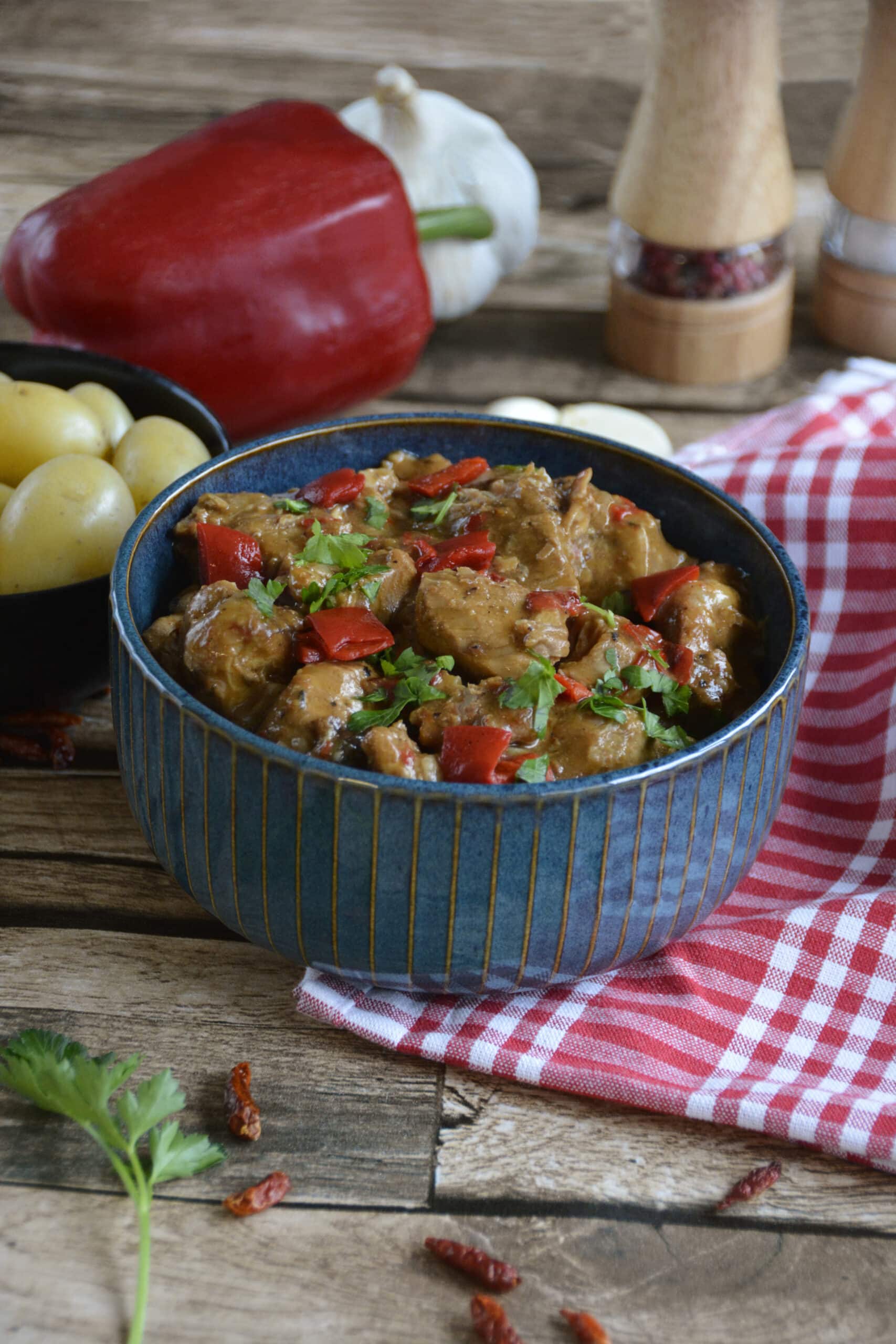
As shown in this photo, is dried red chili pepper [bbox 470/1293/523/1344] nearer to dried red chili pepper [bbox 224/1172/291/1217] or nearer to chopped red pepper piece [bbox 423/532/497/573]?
dried red chili pepper [bbox 224/1172/291/1217]

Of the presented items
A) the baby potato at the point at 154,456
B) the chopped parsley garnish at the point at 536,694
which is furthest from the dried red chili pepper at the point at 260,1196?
the baby potato at the point at 154,456

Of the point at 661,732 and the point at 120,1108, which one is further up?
the point at 661,732

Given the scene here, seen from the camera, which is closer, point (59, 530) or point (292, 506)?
point (292, 506)

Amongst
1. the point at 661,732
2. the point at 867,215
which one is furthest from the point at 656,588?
the point at 867,215

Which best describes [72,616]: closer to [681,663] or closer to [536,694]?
[536,694]

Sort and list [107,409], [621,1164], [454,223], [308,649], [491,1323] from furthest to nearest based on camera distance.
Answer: [454,223] < [107,409] < [308,649] < [621,1164] < [491,1323]

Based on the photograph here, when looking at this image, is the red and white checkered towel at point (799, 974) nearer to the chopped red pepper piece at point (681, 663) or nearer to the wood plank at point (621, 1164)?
the wood plank at point (621, 1164)

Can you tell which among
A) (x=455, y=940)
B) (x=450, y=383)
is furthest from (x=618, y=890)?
(x=450, y=383)
